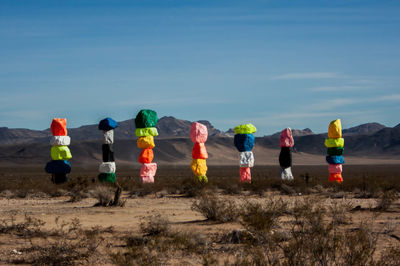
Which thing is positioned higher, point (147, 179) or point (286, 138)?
point (286, 138)

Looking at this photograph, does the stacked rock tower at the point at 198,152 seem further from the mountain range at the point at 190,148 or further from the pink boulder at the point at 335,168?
the mountain range at the point at 190,148

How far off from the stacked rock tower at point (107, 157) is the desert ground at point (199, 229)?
236cm

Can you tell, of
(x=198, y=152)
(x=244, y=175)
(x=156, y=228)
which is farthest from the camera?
(x=244, y=175)

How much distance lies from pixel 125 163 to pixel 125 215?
301 feet

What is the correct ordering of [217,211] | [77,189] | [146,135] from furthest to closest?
[146,135], [77,189], [217,211]

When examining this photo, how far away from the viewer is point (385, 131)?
499ft

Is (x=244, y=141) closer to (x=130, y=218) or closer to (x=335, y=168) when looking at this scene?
(x=335, y=168)

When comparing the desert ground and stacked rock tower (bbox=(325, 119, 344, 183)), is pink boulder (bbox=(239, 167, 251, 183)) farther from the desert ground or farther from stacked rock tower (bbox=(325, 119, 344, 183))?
stacked rock tower (bbox=(325, 119, 344, 183))

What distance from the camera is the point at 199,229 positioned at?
13.8 m

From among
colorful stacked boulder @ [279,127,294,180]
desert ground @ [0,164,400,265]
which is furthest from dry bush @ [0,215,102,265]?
colorful stacked boulder @ [279,127,294,180]

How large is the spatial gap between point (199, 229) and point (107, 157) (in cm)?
1823

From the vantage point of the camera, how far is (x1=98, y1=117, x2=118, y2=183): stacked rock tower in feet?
102

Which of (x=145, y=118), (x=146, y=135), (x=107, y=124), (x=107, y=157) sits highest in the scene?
(x=145, y=118)

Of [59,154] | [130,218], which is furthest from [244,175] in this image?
[130,218]
